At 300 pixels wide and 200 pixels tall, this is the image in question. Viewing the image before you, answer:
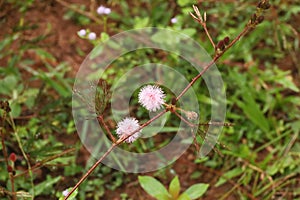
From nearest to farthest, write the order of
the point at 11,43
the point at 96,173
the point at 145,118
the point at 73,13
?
1. the point at 96,173
2. the point at 145,118
3. the point at 11,43
4. the point at 73,13

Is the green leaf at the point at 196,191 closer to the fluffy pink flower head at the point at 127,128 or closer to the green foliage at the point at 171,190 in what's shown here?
the green foliage at the point at 171,190

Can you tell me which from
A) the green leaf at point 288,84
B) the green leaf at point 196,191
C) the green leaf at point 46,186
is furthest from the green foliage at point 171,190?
the green leaf at point 288,84

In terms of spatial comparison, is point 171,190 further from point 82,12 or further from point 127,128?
point 82,12

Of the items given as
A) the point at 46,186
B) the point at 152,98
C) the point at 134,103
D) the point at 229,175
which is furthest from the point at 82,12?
the point at 152,98

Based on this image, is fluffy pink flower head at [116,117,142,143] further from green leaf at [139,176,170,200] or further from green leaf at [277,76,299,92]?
green leaf at [277,76,299,92]

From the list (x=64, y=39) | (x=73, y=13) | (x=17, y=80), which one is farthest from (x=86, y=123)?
(x=73, y=13)

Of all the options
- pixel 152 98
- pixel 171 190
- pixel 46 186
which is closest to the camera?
pixel 152 98

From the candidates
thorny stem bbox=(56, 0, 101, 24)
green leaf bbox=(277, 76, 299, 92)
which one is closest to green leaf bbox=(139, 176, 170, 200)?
green leaf bbox=(277, 76, 299, 92)

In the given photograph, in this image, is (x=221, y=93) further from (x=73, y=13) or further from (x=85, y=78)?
(x=73, y=13)
